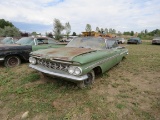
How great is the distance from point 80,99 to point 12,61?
4.18m

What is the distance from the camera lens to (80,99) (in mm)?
3051

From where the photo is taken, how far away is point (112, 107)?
2760 millimetres

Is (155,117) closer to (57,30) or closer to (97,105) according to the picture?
(97,105)

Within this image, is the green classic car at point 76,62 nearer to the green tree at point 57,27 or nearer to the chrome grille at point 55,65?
the chrome grille at point 55,65

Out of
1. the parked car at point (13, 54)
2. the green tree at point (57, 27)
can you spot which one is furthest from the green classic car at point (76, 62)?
the green tree at point (57, 27)

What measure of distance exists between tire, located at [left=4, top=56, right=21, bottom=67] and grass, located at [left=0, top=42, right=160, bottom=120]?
1.29 metres

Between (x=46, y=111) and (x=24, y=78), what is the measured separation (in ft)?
6.81

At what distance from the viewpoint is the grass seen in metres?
2.55

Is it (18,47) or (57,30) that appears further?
(57,30)

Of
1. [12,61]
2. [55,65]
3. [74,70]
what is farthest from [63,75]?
[12,61]

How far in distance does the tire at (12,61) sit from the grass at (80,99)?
1292mm

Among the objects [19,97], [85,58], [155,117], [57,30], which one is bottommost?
[155,117]

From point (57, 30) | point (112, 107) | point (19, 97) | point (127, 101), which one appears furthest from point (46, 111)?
point (57, 30)

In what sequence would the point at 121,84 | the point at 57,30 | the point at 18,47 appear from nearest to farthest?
the point at 121,84 < the point at 18,47 < the point at 57,30
